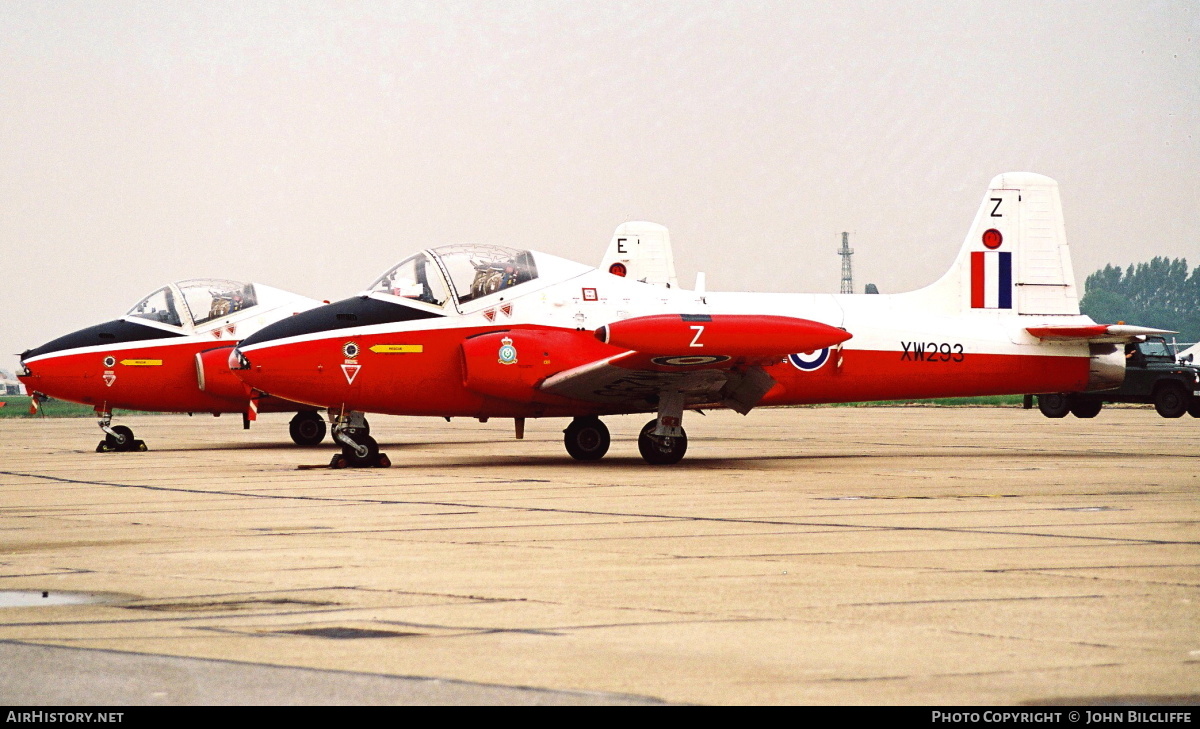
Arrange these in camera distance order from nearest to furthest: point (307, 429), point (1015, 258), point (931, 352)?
point (931, 352), point (1015, 258), point (307, 429)

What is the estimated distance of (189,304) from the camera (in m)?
19.5

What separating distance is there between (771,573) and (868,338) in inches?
392

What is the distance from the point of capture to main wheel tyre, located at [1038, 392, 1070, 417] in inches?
1243

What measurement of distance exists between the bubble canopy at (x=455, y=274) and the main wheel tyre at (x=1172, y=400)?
2196 cm

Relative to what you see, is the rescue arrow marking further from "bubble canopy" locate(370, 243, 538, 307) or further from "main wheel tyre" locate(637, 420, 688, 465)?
"main wheel tyre" locate(637, 420, 688, 465)

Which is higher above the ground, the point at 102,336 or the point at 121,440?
the point at 102,336

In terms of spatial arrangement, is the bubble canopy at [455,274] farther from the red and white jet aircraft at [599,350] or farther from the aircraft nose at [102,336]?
the aircraft nose at [102,336]

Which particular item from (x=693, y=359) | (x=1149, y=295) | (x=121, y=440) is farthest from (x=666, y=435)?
(x=1149, y=295)

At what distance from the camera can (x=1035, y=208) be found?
1736 centimetres

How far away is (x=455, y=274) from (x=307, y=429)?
24.4 feet

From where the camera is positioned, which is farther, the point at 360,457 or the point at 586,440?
the point at 586,440

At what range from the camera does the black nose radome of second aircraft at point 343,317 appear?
1435 centimetres

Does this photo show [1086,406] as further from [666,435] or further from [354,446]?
[354,446]
